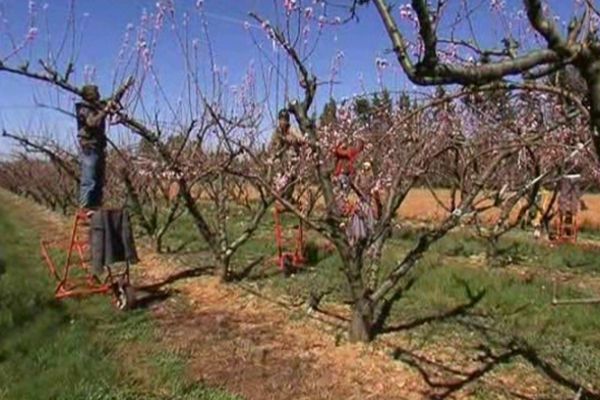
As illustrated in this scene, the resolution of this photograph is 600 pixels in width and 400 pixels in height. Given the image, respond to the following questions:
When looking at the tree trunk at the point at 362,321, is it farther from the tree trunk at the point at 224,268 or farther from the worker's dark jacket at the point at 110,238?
the tree trunk at the point at 224,268

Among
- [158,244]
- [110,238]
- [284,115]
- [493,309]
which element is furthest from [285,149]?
[158,244]

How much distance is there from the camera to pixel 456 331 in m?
5.57

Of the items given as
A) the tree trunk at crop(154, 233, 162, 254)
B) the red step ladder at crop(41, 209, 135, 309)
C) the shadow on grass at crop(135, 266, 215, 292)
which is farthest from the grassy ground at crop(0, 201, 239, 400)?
the tree trunk at crop(154, 233, 162, 254)

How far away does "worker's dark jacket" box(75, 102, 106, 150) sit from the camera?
7246mm

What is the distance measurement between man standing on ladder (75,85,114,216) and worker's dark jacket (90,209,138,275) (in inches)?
30.8

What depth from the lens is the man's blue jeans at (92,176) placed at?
736cm

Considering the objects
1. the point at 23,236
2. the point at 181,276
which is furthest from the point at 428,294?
the point at 23,236

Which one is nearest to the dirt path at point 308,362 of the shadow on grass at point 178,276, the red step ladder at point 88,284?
the red step ladder at point 88,284

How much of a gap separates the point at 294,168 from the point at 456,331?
12.3 ft

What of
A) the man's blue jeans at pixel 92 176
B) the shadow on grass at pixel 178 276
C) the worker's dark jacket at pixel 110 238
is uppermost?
the man's blue jeans at pixel 92 176

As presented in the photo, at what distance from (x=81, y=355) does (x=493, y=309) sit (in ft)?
12.1

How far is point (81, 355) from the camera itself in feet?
16.1

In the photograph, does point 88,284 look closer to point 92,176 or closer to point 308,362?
point 92,176

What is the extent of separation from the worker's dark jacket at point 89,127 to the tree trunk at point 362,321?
3649 millimetres
